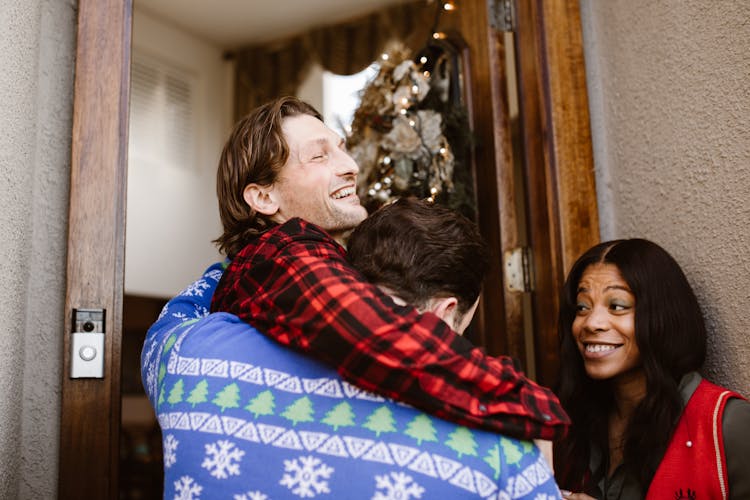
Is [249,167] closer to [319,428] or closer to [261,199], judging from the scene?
[261,199]

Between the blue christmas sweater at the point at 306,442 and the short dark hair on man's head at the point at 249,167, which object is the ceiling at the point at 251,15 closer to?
the short dark hair on man's head at the point at 249,167

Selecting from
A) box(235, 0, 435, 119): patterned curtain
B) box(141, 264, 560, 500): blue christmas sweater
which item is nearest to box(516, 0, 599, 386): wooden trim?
box(141, 264, 560, 500): blue christmas sweater

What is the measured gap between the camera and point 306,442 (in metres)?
1.10

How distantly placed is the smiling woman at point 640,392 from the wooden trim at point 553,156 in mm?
229

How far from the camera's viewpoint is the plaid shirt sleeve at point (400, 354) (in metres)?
1.06

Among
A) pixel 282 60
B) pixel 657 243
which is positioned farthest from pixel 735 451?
pixel 282 60

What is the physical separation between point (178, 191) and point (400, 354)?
4.48m

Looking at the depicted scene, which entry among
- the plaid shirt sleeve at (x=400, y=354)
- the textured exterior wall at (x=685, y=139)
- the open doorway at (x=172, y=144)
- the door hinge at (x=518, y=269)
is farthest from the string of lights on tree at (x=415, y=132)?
the open doorway at (x=172, y=144)

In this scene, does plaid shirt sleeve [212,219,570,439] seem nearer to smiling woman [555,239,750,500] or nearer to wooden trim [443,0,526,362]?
smiling woman [555,239,750,500]

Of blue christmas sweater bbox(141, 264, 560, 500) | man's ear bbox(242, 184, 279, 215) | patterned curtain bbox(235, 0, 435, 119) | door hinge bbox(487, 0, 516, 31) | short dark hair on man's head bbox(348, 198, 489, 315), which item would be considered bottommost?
blue christmas sweater bbox(141, 264, 560, 500)

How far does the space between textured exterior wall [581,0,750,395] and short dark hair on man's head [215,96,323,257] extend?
92 centimetres

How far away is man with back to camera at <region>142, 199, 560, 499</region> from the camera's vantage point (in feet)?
3.55

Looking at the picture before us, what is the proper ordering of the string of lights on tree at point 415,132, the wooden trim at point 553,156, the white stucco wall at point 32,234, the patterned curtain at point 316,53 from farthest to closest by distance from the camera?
the patterned curtain at point 316,53 < the string of lights on tree at point 415,132 < the wooden trim at point 553,156 < the white stucco wall at point 32,234

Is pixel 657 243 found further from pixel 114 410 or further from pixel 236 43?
pixel 236 43
